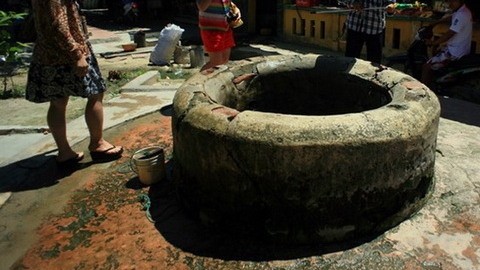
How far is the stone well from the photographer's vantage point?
8.67 feet

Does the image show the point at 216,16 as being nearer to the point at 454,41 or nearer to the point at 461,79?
the point at 454,41

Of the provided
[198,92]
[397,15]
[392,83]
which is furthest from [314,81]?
[397,15]

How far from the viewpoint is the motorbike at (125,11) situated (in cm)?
1536

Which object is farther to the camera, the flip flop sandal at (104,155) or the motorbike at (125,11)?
the motorbike at (125,11)

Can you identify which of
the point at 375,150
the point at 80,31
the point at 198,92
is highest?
the point at 80,31

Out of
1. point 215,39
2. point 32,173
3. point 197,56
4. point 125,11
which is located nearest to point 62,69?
point 32,173

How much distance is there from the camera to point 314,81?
4.23 metres

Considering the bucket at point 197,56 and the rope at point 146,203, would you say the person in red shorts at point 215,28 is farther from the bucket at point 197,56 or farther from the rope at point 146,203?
the bucket at point 197,56

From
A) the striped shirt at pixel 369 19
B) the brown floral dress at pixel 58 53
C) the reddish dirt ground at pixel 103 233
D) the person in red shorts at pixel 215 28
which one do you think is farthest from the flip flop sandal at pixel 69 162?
the striped shirt at pixel 369 19

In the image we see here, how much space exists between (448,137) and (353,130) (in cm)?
208

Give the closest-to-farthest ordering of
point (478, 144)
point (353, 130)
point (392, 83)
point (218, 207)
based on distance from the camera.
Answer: point (353, 130)
point (218, 207)
point (392, 83)
point (478, 144)

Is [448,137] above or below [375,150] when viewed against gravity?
below

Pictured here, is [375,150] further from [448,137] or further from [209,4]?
[209,4]

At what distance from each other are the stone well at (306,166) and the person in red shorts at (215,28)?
70.9 inches
